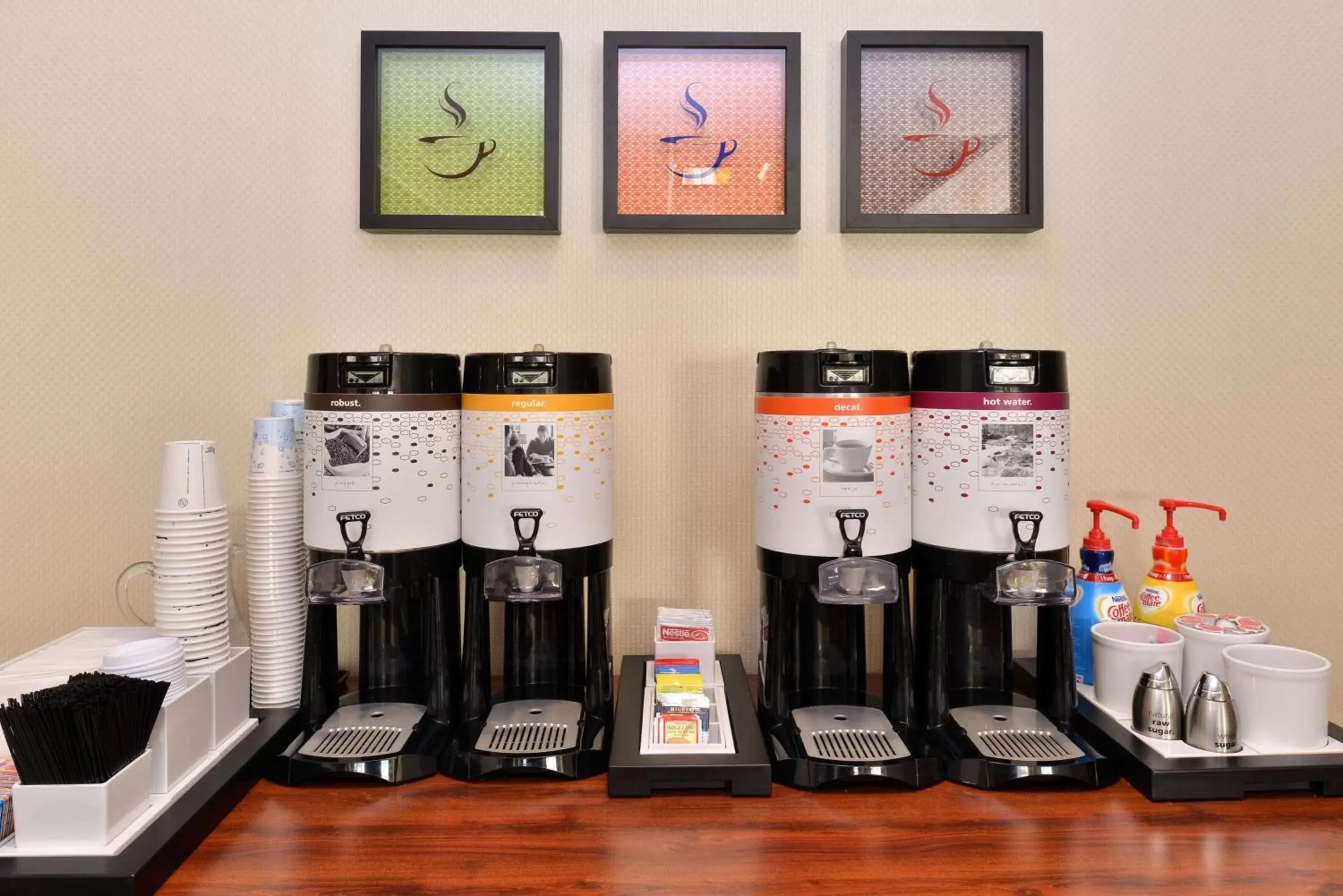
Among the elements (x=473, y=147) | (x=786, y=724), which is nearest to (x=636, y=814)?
(x=786, y=724)

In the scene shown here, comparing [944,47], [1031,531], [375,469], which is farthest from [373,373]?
[944,47]

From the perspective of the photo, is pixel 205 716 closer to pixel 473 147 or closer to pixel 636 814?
pixel 636 814

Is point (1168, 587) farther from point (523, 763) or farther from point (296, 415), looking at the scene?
point (296, 415)

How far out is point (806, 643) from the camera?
1.09m

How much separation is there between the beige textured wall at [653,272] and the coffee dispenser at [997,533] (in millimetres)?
309

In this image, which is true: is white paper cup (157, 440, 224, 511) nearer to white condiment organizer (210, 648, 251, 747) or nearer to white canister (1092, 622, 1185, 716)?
white condiment organizer (210, 648, 251, 747)

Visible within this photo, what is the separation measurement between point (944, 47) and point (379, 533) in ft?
3.33

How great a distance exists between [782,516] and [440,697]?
0.46m

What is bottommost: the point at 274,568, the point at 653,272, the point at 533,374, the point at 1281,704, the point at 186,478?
the point at 1281,704

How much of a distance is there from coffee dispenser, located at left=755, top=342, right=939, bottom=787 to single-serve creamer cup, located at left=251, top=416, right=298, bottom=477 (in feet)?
1.88

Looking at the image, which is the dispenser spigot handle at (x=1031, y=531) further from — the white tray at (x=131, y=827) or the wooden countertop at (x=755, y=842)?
the white tray at (x=131, y=827)

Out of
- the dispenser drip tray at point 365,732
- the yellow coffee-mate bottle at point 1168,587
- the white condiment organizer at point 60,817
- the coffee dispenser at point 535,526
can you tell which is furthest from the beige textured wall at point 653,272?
the white condiment organizer at point 60,817

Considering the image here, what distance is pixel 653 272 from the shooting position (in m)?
1.26

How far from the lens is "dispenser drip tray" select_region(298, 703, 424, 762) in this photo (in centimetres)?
94
